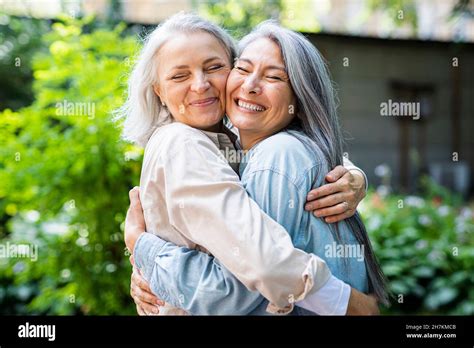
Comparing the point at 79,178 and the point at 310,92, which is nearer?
the point at 310,92

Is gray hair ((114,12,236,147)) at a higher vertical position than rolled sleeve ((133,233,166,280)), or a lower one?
higher

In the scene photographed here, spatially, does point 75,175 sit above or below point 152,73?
below

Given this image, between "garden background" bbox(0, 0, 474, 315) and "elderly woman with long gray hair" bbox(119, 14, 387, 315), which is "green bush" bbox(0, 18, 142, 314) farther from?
"elderly woman with long gray hair" bbox(119, 14, 387, 315)

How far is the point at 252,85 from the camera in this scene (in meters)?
1.91

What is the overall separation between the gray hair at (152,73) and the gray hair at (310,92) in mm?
110

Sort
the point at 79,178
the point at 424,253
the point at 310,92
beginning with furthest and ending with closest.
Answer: the point at 424,253, the point at 79,178, the point at 310,92

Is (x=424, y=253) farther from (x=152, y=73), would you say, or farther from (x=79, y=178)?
(x=152, y=73)

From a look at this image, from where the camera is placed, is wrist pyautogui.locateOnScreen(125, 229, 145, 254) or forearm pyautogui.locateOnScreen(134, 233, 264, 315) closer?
forearm pyautogui.locateOnScreen(134, 233, 264, 315)

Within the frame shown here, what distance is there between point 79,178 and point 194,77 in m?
1.59

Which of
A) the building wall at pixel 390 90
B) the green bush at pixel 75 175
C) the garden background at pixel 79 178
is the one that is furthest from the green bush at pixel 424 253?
the green bush at pixel 75 175

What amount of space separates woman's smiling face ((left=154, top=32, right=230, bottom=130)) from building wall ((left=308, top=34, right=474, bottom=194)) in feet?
7.55

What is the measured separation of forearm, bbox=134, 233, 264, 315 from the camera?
183 centimetres
